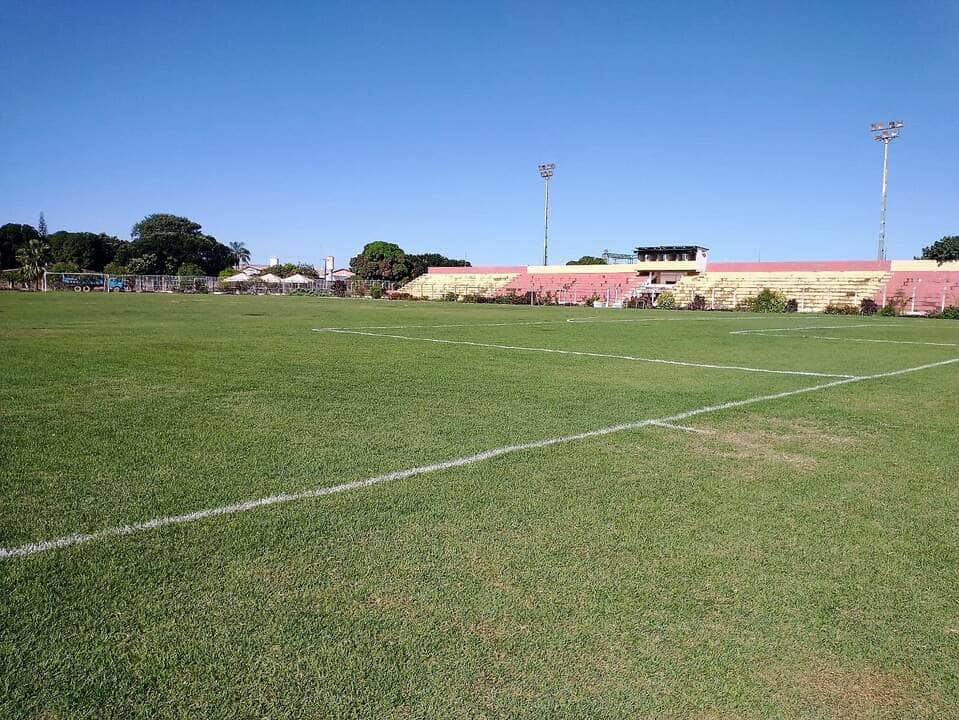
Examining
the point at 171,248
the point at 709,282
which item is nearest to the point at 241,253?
the point at 171,248

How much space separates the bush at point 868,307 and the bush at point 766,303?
14.3 ft

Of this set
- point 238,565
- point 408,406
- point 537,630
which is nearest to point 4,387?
point 408,406

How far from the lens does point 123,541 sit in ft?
10.5

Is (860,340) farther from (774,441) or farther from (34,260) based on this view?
(34,260)

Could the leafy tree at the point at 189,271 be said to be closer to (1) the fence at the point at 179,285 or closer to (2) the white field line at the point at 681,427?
(1) the fence at the point at 179,285

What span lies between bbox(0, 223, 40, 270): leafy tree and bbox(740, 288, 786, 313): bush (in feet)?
318

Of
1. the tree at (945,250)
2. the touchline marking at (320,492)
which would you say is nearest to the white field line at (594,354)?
the touchline marking at (320,492)

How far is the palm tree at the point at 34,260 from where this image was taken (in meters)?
79.2

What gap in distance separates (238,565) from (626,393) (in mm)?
5558

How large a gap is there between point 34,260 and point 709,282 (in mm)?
77996

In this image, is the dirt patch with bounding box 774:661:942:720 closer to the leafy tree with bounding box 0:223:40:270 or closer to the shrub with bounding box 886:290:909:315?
the shrub with bounding box 886:290:909:315

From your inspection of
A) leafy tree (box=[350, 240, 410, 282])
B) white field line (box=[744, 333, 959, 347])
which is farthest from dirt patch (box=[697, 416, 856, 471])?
leafy tree (box=[350, 240, 410, 282])

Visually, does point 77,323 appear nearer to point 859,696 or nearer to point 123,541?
point 123,541

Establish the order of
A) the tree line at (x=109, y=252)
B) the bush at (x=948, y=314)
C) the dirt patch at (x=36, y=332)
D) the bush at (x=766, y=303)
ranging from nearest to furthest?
the dirt patch at (x=36, y=332)
the bush at (x=948, y=314)
the bush at (x=766, y=303)
the tree line at (x=109, y=252)
